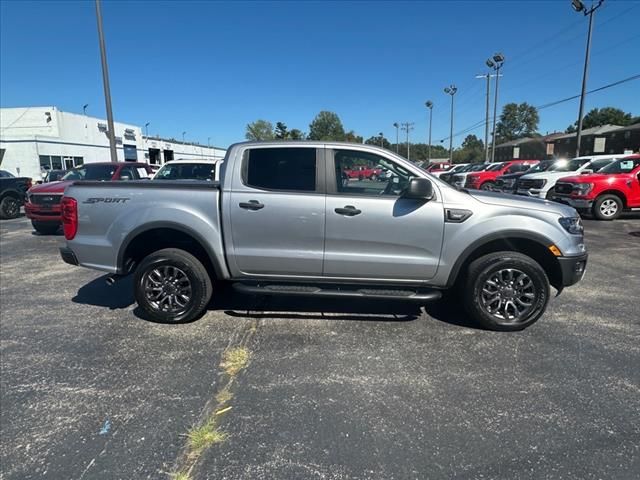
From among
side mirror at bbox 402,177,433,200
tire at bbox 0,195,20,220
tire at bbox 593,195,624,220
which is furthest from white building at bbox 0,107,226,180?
side mirror at bbox 402,177,433,200

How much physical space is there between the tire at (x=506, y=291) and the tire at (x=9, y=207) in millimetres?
14963

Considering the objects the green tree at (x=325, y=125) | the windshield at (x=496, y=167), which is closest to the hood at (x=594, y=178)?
the windshield at (x=496, y=167)

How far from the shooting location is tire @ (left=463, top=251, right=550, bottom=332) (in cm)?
394

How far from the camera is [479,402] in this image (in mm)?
2904

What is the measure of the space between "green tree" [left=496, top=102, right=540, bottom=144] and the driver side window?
5048 inches

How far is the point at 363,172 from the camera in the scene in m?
4.18

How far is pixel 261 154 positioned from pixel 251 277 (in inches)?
52.1

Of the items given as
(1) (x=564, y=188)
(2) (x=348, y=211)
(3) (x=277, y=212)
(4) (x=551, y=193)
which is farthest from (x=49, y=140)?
(2) (x=348, y=211)

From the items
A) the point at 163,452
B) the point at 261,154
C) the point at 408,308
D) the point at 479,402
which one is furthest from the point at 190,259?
the point at 479,402

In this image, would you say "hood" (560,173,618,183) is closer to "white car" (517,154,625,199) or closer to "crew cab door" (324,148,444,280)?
"white car" (517,154,625,199)

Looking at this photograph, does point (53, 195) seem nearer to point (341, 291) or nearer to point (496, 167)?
point (341, 291)

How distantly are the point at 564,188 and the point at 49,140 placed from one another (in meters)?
41.3

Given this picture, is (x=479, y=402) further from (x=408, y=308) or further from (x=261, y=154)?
(x=261, y=154)

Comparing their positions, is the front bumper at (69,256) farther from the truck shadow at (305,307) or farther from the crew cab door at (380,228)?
the crew cab door at (380,228)
